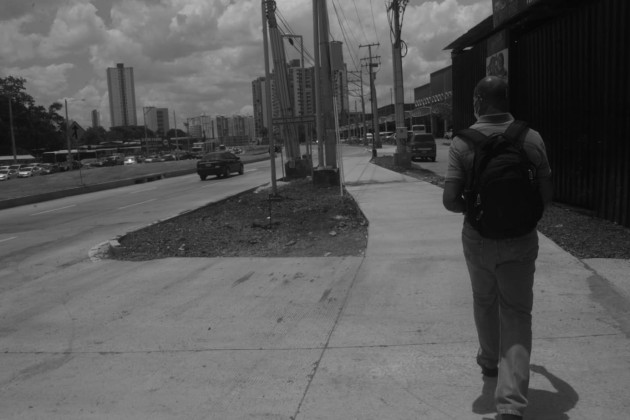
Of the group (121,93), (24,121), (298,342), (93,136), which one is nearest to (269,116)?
(298,342)

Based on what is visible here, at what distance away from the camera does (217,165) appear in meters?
32.3

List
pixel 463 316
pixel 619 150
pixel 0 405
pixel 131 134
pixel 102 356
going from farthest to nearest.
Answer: pixel 131 134 < pixel 619 150 < pixel 463 316 < pixel 102 356 < pixel 0 405

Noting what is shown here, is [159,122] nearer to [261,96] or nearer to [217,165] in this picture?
[217,165]

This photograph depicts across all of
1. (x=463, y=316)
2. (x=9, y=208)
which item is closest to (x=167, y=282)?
(x=463, y=316)

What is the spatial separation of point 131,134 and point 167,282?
185575mm

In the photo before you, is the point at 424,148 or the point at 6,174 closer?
→ the point at 424,148

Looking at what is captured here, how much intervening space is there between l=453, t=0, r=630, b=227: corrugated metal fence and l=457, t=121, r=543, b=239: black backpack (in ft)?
19.0

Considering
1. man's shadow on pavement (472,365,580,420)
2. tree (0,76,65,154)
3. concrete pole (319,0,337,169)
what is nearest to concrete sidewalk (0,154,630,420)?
man's shadow on pavement (472,365,580,420)

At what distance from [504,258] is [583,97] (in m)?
7.08

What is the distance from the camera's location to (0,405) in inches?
157

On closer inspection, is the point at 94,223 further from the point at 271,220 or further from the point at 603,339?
the point at 603,339

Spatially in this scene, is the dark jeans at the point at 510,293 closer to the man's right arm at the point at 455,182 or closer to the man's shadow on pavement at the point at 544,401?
the man's right arm at the point at 455,182

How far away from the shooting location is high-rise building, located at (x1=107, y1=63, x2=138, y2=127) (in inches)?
4515

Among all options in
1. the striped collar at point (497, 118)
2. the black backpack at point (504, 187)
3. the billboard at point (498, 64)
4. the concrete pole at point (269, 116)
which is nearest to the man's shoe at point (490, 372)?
the black backpack at point (504, 187)
